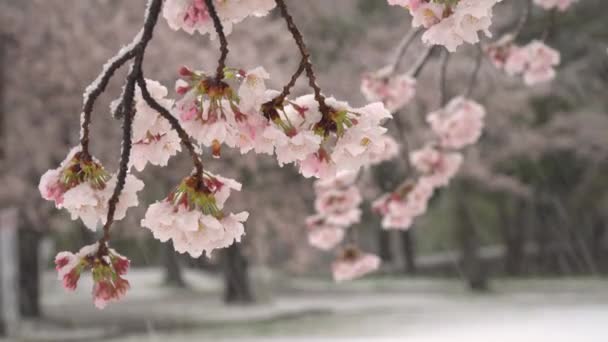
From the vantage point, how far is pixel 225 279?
1159cm

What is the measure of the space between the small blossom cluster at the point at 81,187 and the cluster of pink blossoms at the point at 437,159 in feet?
7.10

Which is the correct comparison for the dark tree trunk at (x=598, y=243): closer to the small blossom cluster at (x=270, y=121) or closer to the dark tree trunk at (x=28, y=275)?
the dark tree trunk at (x=28, y=275)

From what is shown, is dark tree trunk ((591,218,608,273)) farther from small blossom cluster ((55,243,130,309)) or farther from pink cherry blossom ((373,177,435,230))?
small blossom cluster ((55,243,130,309))

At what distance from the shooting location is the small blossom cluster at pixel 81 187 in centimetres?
120

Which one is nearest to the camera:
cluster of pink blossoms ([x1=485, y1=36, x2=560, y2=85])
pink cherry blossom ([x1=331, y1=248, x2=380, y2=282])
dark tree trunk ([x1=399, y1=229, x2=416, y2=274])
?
cluster of pink blossoms ([x1=485, y1=36, x2=560, y2=85])

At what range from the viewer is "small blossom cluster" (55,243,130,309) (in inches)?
47.1

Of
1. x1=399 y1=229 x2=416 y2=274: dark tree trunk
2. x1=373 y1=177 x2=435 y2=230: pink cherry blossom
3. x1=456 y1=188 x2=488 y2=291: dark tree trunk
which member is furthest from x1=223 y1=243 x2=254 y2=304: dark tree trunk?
x1=373 y1=177 x2=435 y2=230: pink cherry blossom

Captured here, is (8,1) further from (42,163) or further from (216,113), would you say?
(216,113)

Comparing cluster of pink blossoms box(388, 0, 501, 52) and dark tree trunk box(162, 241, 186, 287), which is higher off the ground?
dark tree trunk box(162, 241, 186, 287)

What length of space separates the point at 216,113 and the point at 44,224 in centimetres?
803

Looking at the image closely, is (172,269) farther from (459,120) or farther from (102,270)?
(102,270)

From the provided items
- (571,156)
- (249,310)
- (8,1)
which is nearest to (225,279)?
(249,310)

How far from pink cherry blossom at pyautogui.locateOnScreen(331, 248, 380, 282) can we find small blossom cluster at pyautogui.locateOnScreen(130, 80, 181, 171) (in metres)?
2.19

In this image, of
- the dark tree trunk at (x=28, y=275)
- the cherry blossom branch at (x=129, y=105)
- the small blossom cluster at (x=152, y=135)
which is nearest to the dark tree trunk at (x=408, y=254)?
the dark tree trunk at (x=28, y=275)
